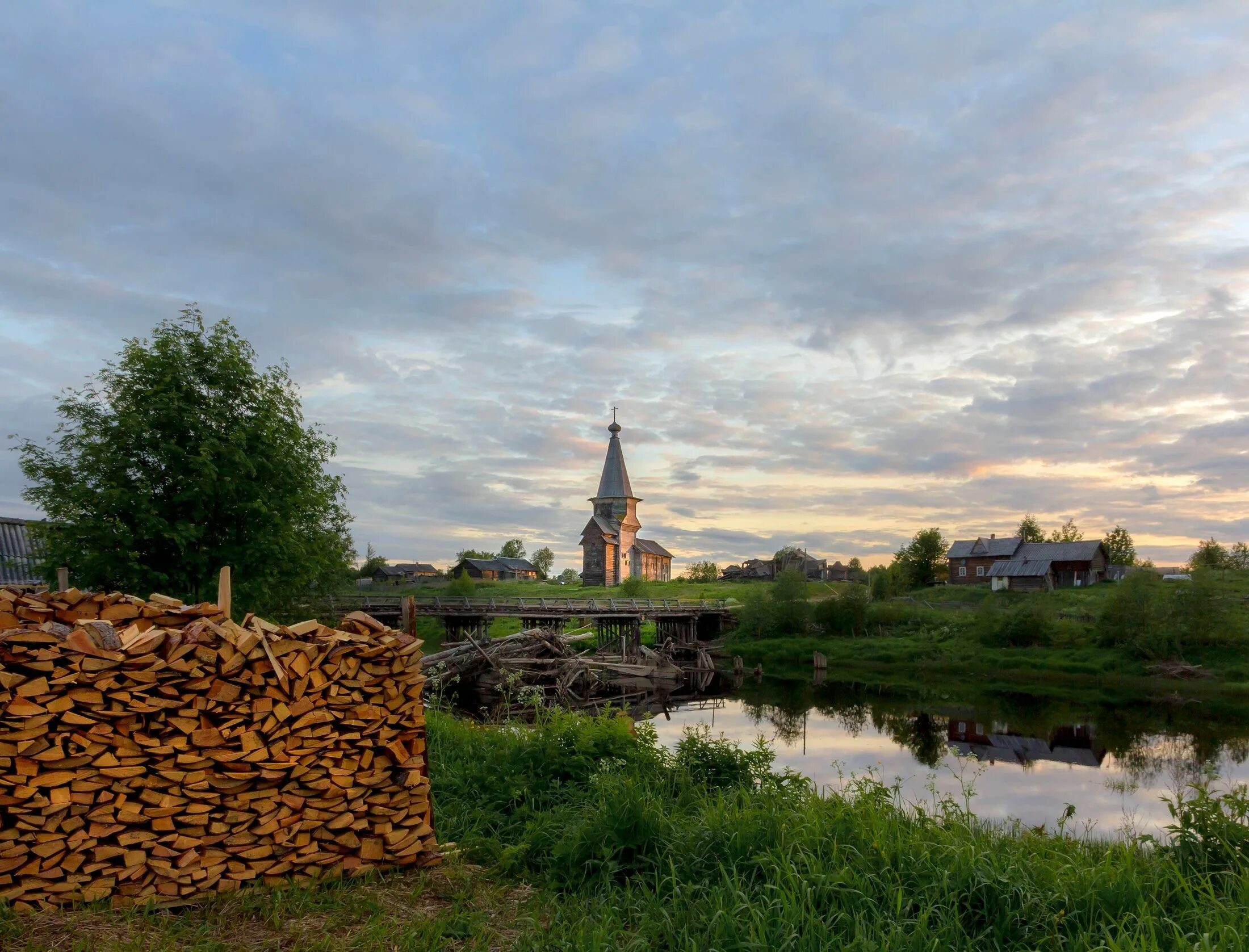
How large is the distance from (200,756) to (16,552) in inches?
1012

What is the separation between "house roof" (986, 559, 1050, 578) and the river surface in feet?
97.0

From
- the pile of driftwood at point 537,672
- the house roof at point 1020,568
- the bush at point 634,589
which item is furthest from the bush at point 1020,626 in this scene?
the bush at point 634,589

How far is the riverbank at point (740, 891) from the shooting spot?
4.88 m

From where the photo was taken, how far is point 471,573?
8988cm

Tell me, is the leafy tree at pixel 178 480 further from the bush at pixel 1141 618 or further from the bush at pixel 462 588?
the bush at pixel 462 588

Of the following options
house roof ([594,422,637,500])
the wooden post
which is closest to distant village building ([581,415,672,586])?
house roof ([594,422,637,500])

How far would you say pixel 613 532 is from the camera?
230 feet

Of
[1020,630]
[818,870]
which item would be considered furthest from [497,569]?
[818,870]

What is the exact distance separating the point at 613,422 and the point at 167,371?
58393mm

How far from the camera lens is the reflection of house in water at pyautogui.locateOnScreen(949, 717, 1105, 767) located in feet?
71.1

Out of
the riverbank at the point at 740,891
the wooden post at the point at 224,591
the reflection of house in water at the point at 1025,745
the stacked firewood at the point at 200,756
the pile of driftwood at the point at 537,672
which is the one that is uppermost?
the wooden post at the point at 224,591

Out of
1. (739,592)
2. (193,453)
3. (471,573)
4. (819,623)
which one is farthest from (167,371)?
(471,573)

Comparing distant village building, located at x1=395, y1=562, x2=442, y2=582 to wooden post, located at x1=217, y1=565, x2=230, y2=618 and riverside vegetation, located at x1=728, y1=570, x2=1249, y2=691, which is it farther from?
wooden post, located at x1=217, y1=565, x2=230, y2=618

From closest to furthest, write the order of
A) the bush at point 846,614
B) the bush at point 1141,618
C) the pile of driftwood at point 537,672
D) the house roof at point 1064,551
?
1. the pile of driftwood at point 537,672
2. the bush at point 1141,618
3. the bush at point 846,614
4. the house roof at point 1064,551
